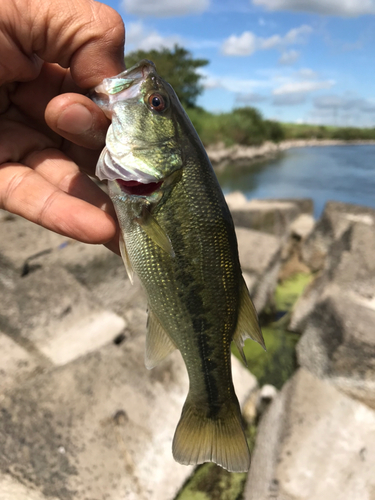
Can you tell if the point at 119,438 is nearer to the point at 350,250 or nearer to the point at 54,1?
the point at 54,1

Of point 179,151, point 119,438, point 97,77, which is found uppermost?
point 97,77

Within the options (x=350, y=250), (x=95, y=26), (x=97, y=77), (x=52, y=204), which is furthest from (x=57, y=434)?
(x=350, y=250)

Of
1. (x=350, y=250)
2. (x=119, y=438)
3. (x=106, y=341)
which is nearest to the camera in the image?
(x=119, y=438)

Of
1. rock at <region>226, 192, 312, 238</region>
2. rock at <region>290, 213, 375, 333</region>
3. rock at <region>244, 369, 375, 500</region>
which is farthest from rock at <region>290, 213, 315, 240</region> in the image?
rock at <region>244, 369, 375, 500</region>

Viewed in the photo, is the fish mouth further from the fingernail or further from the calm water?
the calm water

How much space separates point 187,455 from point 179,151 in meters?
1.35

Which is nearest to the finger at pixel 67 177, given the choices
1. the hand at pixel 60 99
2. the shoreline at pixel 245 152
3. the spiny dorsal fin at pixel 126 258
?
the hand at pixel 60 99

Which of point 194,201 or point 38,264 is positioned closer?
point 194,201

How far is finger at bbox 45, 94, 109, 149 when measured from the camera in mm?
1524

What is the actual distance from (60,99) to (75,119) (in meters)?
0.10

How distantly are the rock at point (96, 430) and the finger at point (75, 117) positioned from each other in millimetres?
1743

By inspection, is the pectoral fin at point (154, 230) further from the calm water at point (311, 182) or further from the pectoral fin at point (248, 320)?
the calm water at point (311, 182)

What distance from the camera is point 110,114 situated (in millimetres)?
1598

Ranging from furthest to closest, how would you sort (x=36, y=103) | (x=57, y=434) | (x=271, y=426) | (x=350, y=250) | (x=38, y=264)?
1. (x=350, y=250)
2. (x=38, y=264)
3. (x=271, y=426)
4. (x=57, y=434)
5. (x=36, y=103)
